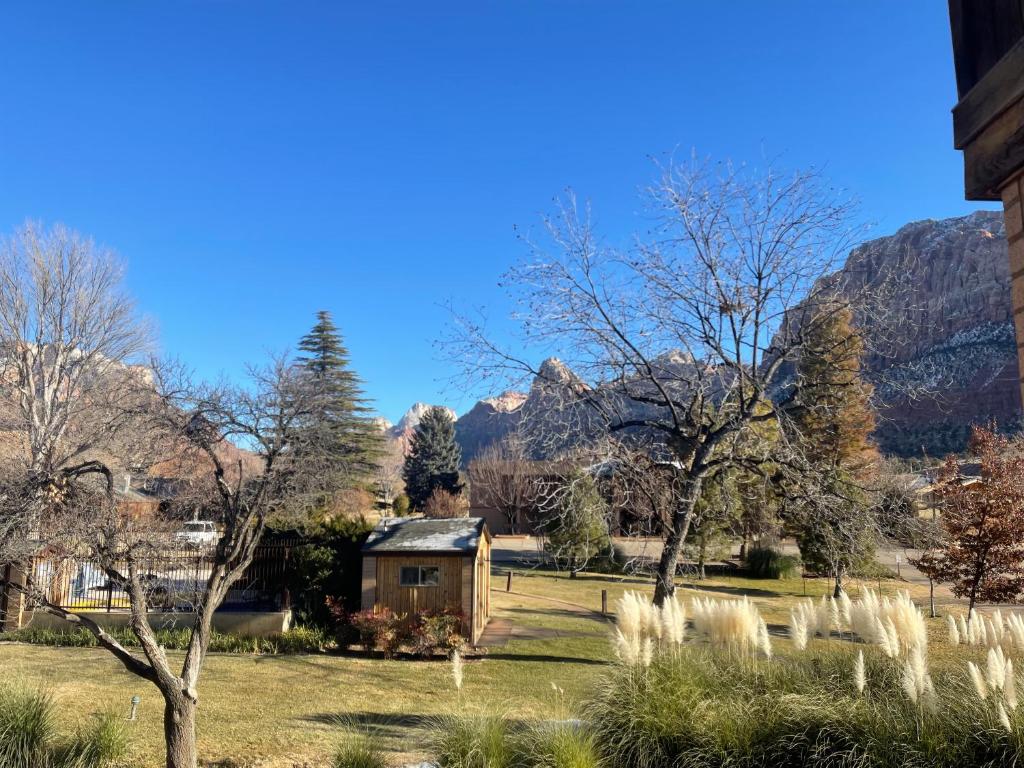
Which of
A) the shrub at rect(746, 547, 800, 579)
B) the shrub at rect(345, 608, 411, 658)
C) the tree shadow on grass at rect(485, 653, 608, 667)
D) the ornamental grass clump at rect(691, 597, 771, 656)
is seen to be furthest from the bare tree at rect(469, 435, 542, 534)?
the ornamental grass clump at rect(691, 597, 771, 656)

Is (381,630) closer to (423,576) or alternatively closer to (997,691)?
(423,576)

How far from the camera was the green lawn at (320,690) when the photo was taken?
8.71m

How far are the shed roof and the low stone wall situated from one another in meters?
2.75

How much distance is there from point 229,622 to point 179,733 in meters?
10.3

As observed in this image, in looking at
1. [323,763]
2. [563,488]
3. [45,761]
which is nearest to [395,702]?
[323,763]

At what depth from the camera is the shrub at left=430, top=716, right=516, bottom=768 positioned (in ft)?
17.7

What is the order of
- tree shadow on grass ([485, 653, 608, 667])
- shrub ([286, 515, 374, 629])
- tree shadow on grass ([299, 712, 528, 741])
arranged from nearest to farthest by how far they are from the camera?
tree shadow on grass ([299, 712, 528, 741]), tree shadow on grass ([485, 653, 608, 667]), shrub ([286, 515, 374, 629])

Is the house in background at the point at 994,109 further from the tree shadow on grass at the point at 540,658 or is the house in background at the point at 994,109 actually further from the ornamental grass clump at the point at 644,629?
the tree shadow on grass at the point at 540,658

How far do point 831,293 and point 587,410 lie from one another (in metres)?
4.23

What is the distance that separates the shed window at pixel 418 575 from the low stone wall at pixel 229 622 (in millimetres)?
3132

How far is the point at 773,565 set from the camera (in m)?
30.5

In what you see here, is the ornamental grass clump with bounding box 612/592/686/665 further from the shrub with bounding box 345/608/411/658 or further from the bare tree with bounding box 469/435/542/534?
the bare tree with bounding box 469/435/542/534

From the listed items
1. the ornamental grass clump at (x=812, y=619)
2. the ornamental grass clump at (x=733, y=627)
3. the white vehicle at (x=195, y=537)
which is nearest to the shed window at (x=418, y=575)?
the white vehicle at (x=195, y=537)

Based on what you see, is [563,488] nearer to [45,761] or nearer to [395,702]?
[395,702]
